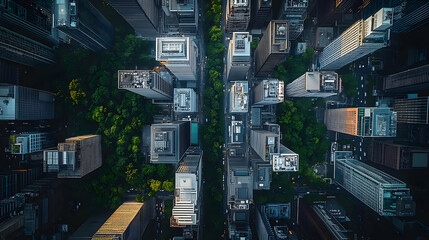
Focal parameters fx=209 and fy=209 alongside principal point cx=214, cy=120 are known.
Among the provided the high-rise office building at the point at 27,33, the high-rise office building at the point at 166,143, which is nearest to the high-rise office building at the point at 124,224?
the high-rise office building at the point at 166,143

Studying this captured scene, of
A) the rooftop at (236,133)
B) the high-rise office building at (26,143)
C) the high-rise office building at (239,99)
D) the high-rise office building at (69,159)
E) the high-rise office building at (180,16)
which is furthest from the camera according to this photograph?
the rooftop at (236,133)

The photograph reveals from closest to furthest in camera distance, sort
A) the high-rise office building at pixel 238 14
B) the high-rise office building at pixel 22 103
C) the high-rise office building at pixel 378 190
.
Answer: the high-rise office building at pixel 378 190 < the high-rise office building at pixel 22 103 < the high-rise office building at pixel 238 14

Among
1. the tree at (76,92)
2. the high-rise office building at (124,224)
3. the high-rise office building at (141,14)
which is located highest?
the high-rise office building at (141,14)

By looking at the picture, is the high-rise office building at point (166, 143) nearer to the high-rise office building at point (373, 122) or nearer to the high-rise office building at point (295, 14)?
the high-rise office building at point (295, 14)

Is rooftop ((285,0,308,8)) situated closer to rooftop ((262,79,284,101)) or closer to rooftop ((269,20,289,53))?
rooftop ((269,20,289,53))

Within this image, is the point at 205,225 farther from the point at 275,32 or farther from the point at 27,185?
the point at 275,32

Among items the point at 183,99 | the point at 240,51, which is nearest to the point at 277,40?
the point at 240,51

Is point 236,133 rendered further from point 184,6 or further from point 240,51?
point 184,6

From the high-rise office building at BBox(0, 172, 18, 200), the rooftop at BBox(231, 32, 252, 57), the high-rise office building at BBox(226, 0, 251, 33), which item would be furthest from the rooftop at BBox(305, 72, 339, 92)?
the high-rise office building at BBox(0, 172, 18, 200)
